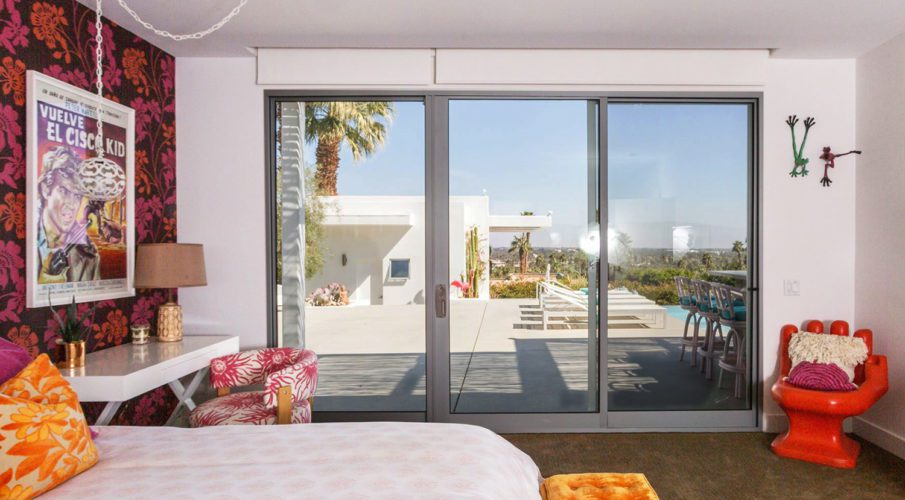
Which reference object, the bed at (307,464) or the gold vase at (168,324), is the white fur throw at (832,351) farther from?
the gold vase at (168,324)

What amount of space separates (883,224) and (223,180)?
4236mm

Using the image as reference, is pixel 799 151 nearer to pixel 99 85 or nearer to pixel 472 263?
pixel 472 263

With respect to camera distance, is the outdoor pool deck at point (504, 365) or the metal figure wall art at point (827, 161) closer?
the metal figure wall art at point (827, 161)

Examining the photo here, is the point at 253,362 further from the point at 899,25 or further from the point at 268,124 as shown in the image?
the point at 899,25

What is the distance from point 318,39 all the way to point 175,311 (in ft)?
6.15

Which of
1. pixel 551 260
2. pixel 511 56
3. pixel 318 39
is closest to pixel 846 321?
pixel 551 260

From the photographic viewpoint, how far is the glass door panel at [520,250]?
3754 millimetres

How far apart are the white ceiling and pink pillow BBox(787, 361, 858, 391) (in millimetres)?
1972

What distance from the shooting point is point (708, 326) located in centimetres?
383

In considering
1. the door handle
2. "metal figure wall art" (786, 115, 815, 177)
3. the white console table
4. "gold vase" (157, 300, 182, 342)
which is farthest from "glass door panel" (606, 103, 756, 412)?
"gold vase" (157, 300, 182, 342)

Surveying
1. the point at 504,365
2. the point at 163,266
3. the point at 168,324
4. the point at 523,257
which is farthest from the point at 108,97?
the point at 504,365

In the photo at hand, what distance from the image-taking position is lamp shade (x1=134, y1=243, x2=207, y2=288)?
308 cm

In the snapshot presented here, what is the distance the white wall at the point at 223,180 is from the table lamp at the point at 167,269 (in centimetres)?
42

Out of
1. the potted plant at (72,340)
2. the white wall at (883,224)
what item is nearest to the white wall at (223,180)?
the potted plant at (72,340)
